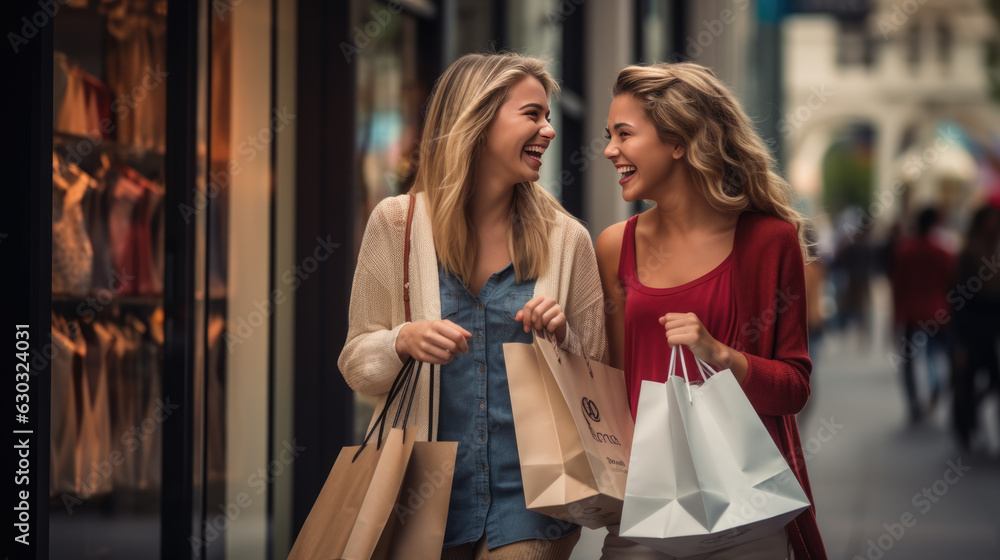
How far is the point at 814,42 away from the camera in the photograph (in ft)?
131

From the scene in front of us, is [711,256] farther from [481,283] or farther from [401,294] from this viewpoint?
[401,294]

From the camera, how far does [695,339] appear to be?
A: 2041 millimetres

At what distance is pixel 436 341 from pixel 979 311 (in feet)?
23.9

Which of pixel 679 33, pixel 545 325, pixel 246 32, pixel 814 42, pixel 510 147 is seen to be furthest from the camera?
pixel 814 42

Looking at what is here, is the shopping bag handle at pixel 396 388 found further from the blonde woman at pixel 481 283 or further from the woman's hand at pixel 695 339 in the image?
the woman's hand at pixel 695 339

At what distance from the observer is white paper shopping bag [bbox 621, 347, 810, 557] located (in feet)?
6.12

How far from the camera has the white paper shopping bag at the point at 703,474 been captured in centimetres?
186

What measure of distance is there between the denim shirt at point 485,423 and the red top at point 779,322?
0.39 meters

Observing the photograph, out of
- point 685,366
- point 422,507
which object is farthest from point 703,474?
point 422,507

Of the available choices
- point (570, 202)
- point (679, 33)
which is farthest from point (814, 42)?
point (570, 202)

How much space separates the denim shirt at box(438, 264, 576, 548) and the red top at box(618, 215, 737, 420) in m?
0.26

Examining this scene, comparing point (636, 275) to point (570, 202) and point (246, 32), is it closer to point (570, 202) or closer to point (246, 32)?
point (246, 32)

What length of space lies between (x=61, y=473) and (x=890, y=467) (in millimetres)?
6828

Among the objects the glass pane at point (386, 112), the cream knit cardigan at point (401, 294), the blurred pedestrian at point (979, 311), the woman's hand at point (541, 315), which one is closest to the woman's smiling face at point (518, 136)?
the cream knit cardigan at point (401, 294)
